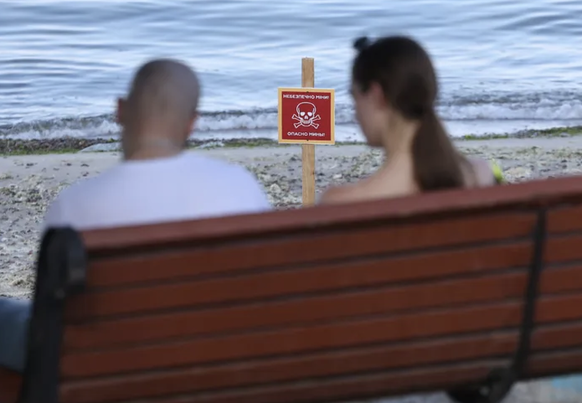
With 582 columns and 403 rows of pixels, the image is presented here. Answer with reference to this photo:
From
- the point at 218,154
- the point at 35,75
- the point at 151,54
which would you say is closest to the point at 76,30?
the point at 151,54

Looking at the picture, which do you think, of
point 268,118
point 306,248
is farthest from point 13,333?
point 268,118

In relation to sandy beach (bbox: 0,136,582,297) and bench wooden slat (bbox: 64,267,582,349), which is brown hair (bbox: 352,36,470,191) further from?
sandy beach (bbox: 0,136,582,297)

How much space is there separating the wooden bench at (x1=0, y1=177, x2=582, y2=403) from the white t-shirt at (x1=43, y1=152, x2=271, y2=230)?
301 millimetres

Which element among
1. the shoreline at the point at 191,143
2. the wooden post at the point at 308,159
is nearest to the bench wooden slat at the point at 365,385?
the wooden post at the point at 308,159

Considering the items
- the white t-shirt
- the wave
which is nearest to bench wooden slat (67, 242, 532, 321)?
the white t-shirt

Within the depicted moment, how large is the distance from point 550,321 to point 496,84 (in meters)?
15.2

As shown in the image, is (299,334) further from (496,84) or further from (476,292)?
(496,84)

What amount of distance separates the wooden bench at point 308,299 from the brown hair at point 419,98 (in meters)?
0.31

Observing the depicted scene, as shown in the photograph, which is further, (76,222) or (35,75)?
(35,75)

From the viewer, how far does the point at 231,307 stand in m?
2.20

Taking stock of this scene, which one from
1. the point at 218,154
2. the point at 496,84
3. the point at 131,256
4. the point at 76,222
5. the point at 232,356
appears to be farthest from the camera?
the point at 496,84

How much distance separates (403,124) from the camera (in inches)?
102

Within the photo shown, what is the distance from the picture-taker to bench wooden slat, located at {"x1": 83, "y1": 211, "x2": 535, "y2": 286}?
6.88ft

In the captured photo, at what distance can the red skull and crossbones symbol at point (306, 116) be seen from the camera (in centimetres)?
609
